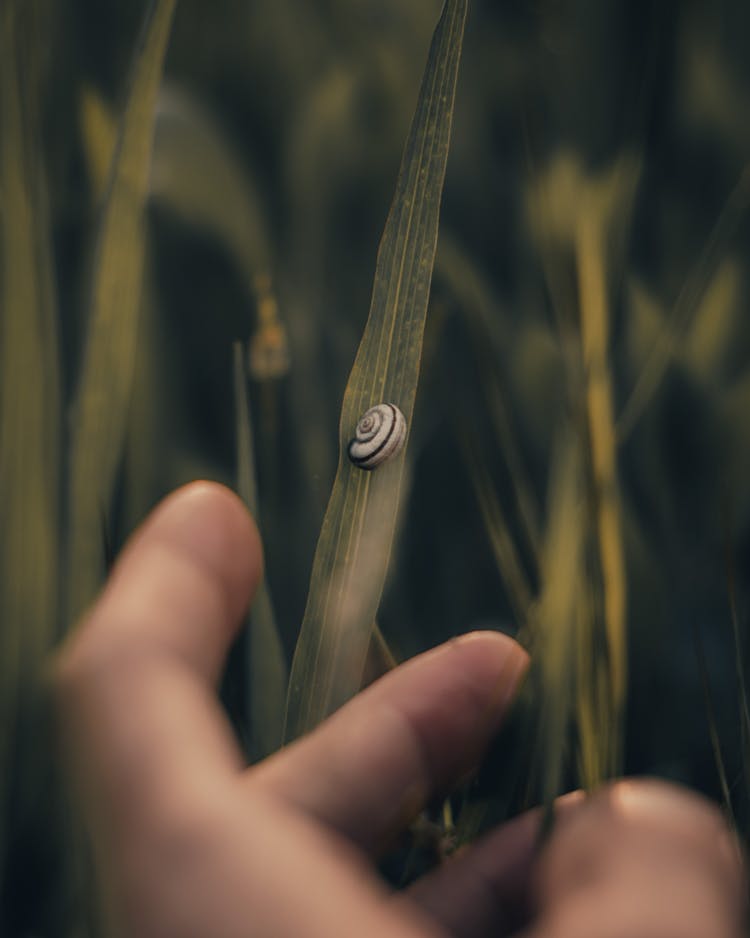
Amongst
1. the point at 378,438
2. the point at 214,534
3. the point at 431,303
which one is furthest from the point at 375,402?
the point at 431,303

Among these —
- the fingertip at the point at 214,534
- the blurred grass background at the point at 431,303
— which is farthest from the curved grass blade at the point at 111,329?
the fingertip at the point at 214,534

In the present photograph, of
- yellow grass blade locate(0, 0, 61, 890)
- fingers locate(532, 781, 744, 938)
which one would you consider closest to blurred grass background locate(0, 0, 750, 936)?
yellow grass blade locate(0, 0, 61, 890)

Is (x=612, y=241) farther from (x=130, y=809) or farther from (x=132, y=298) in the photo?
(x=130, y=809)

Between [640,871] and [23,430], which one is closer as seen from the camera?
[640,871]

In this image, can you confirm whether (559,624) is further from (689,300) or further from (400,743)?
(689,300)

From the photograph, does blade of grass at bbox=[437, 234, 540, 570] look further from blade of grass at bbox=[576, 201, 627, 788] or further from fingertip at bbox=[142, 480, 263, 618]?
fingertip at bbox=[142, 480, 263, 618]

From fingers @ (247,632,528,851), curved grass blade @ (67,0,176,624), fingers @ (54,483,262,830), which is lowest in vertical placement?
fingers @ (247,632,528,851)

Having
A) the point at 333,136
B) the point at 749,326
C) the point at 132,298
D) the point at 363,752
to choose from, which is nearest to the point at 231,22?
the point at 333,136
